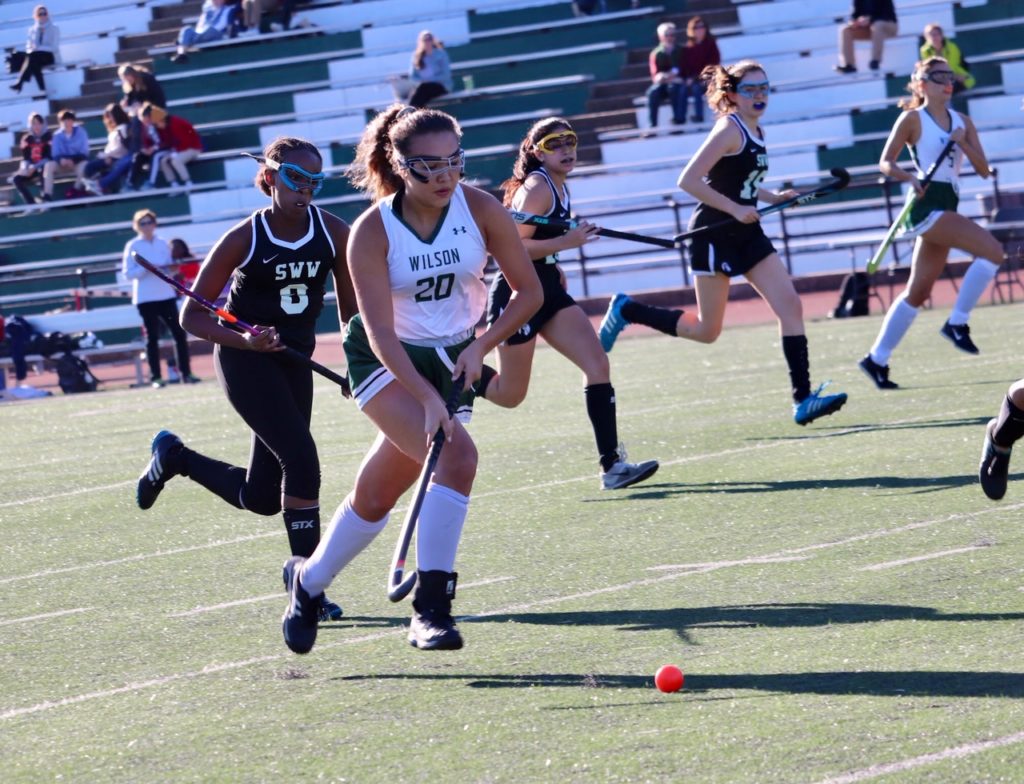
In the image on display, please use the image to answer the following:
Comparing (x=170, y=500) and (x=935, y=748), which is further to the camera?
(x=170, y=500)

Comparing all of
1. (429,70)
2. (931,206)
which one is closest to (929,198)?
(931,206)

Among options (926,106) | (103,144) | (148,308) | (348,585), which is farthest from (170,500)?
(103,144)

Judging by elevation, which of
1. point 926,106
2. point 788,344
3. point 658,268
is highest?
point 926,106

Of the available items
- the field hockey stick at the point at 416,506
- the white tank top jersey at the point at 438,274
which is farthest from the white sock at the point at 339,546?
the white tank top jersey at the point at 438,274

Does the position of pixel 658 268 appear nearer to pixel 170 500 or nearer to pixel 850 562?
pixel 170 500

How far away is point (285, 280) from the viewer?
654 cm

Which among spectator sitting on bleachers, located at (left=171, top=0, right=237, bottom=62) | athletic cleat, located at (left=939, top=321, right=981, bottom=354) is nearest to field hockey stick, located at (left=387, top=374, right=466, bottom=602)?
athletic cleat, located at (left=939, top=321, right=981, bottom=354)

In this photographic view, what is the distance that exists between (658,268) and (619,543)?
16791 mm

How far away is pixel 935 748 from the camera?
4.02m

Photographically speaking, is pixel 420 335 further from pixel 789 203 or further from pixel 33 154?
pixel 33 154

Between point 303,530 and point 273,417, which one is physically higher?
point 273,417

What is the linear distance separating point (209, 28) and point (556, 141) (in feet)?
69.2

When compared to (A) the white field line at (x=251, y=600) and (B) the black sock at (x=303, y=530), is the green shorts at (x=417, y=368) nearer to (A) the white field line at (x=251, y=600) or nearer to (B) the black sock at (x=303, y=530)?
(B) the black sock at (x=303, y=530)

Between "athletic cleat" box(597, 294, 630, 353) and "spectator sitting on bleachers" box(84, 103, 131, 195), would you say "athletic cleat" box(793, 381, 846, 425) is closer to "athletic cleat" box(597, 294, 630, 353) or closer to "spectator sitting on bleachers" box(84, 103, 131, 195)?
"athletic cleat" box(597, 294, 630, 353)
